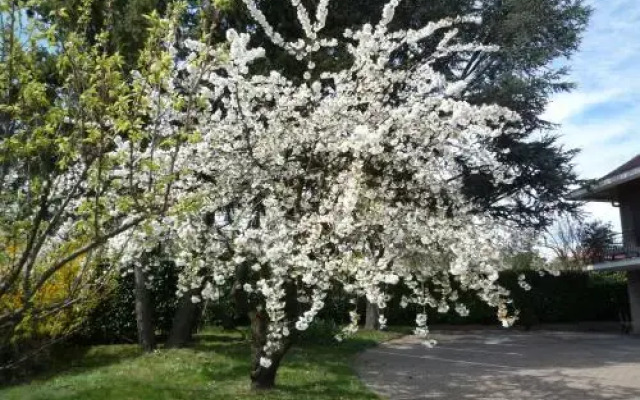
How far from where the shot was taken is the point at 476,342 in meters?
17.0

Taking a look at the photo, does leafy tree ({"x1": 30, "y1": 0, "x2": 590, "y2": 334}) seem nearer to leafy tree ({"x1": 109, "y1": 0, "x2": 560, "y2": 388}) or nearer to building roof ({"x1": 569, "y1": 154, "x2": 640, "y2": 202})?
building roof ({"x1": 569, "y1": 154, "x2": 640, "y2": 202})

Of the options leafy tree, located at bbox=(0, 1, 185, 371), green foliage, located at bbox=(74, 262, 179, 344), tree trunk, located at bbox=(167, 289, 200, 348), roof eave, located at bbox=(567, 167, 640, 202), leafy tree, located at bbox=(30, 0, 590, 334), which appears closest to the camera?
leafy tree, located at bbox=(0, 1, 185, 371)

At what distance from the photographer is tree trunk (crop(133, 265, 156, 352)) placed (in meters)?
12.6

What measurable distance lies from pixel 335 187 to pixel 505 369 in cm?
631

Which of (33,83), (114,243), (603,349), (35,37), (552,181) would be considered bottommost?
(603,349)

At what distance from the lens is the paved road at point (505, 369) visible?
9359mm

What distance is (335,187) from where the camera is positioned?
7.55 meters

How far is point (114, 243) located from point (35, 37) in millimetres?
4305

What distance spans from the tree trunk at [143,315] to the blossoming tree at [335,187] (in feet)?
16.6

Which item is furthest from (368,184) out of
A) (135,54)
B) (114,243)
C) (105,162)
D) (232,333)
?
(232,333)

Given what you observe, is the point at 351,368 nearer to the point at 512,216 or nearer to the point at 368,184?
the point at 368,184

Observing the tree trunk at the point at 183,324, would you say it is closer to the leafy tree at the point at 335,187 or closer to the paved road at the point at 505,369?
the paved road at the point at 505,369

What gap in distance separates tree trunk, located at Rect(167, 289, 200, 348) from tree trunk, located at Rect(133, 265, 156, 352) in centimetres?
41

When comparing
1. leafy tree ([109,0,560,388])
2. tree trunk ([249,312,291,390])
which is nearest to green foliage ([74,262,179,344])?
tree trunk ([249,312,291,390])
